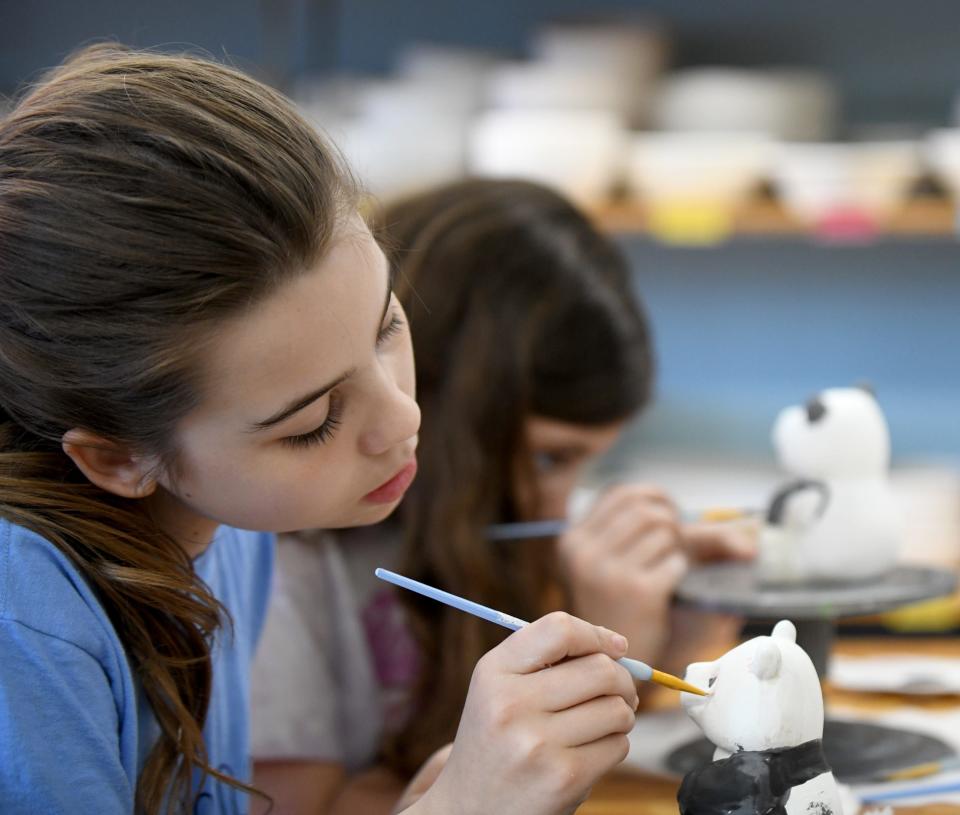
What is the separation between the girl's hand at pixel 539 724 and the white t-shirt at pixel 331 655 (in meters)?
0.47

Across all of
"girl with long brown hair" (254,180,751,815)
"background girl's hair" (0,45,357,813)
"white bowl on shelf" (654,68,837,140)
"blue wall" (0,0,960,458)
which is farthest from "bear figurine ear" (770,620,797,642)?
"blue wall" (0,0,960,458)

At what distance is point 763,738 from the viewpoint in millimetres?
663

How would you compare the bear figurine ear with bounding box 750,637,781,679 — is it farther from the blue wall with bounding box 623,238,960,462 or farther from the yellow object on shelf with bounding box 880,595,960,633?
the blue wall with bounding box 623,238,960,462

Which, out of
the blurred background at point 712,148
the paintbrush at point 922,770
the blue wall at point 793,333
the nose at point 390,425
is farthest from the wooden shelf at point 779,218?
the nose at point 390,425

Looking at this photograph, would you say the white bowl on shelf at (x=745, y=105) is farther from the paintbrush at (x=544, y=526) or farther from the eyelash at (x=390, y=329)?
the eyelash at (x=390, y=329)

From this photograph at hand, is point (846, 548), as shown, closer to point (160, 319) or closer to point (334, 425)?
point (334, 425)

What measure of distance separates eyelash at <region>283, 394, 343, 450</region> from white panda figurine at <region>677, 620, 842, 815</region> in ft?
0.79

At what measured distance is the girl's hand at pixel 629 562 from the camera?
3.94 feet

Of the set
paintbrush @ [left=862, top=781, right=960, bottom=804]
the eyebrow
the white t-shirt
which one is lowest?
the white t-shirt

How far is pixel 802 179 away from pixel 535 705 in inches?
54.8

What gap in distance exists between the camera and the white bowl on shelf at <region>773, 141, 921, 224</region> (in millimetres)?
1852

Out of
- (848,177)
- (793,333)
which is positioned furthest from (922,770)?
(793,333)

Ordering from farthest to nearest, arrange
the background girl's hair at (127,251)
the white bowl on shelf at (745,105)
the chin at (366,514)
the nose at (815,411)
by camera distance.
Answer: the white bowl on shelf at (745,105) → the nose at (815,411) → the chin at (366,514) → the background girl's hair at (127,251)

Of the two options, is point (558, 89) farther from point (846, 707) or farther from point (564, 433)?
point (846, 707)
